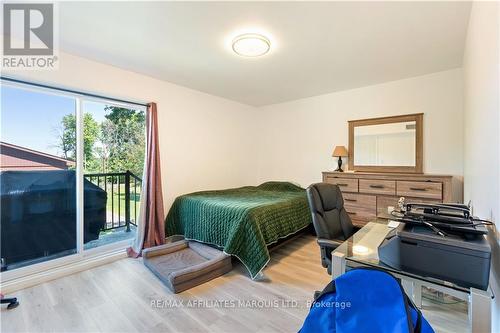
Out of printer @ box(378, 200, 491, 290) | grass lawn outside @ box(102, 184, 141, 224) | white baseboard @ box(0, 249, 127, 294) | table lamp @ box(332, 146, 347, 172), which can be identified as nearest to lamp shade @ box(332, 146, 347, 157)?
table lamp @ box(332, 146, 347, 172)

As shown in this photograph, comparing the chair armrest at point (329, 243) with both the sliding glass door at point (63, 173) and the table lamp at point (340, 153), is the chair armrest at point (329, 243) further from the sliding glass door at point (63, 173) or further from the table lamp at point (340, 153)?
the sliding glass door at point (63, 173)

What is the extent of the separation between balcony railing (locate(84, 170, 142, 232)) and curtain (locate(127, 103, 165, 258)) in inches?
12.0

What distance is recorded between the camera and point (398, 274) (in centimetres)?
110

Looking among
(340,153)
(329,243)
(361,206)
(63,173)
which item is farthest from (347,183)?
(63,173)

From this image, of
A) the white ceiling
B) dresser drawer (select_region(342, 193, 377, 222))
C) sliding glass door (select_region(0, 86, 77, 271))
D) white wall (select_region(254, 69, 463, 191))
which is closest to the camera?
the white ceiling

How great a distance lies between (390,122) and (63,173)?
173 inches

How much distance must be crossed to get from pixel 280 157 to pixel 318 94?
4.62 ft

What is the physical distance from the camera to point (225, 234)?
8.65 ft

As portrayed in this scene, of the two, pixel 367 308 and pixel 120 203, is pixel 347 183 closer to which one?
pixel 367 308

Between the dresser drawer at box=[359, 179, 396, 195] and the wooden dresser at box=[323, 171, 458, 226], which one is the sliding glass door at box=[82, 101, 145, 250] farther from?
the dresser drawer at box=[359, 179, 396, 195]

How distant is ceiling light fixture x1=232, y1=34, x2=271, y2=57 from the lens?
2.15 meters

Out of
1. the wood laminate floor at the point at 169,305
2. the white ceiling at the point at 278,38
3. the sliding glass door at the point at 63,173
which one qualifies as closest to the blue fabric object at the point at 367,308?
the wood laminate floor at the point at 169,305

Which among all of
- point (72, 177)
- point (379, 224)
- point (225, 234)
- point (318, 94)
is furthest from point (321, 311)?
point (318, 94)

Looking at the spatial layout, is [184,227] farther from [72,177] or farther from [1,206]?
[1,206]
